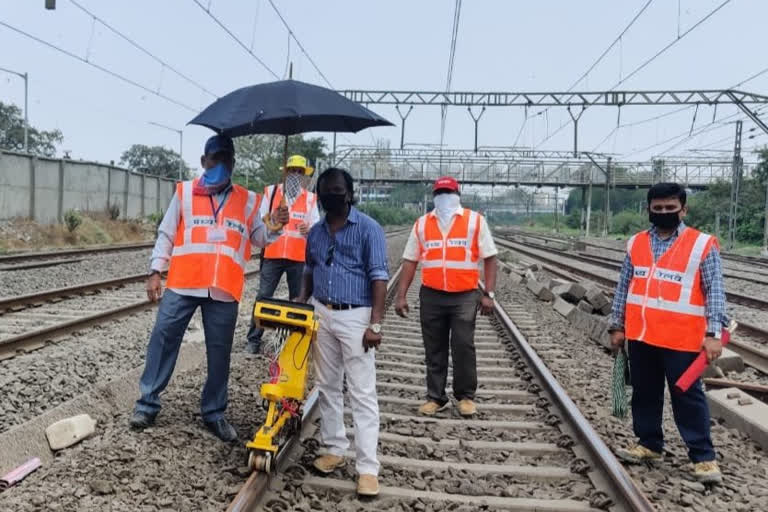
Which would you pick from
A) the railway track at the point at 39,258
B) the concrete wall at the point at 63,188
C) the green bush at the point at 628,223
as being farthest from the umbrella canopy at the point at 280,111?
the green bush at the point at 628,223

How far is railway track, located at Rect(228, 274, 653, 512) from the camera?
3.82 metres

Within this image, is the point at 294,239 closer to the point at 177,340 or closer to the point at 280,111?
the point at 177,340

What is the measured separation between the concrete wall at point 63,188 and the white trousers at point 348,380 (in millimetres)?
23035

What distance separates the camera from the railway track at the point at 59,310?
7.36 m

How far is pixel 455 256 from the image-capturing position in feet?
18.0

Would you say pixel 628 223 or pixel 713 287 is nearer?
pixel 713 287

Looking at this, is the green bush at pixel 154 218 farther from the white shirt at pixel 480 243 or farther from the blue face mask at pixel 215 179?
the blue face mask at pixel 215 179

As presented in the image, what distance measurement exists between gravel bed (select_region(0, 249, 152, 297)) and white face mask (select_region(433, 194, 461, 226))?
335 inches

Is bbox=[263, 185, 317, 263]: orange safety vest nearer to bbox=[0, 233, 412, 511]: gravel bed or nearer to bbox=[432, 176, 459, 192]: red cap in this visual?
bbox=[0, 233, 412, 511]: gravel bed

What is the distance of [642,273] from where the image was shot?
443cm

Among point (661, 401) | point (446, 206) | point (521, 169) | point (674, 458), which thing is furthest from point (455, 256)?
point (521, 169)

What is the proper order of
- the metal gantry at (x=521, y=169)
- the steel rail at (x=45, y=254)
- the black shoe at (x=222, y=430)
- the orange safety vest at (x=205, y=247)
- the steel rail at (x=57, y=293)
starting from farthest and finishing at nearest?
the metal gantry at (x=521, y=169), the steel rail at (x=45, y=254), the steel rail at (x=57, y=293), the black shoe at (x=222, y=430), the orange safety vest at (x=205, y=247)

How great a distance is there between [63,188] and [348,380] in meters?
26.8

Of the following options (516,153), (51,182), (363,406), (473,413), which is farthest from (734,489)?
(516,153)
